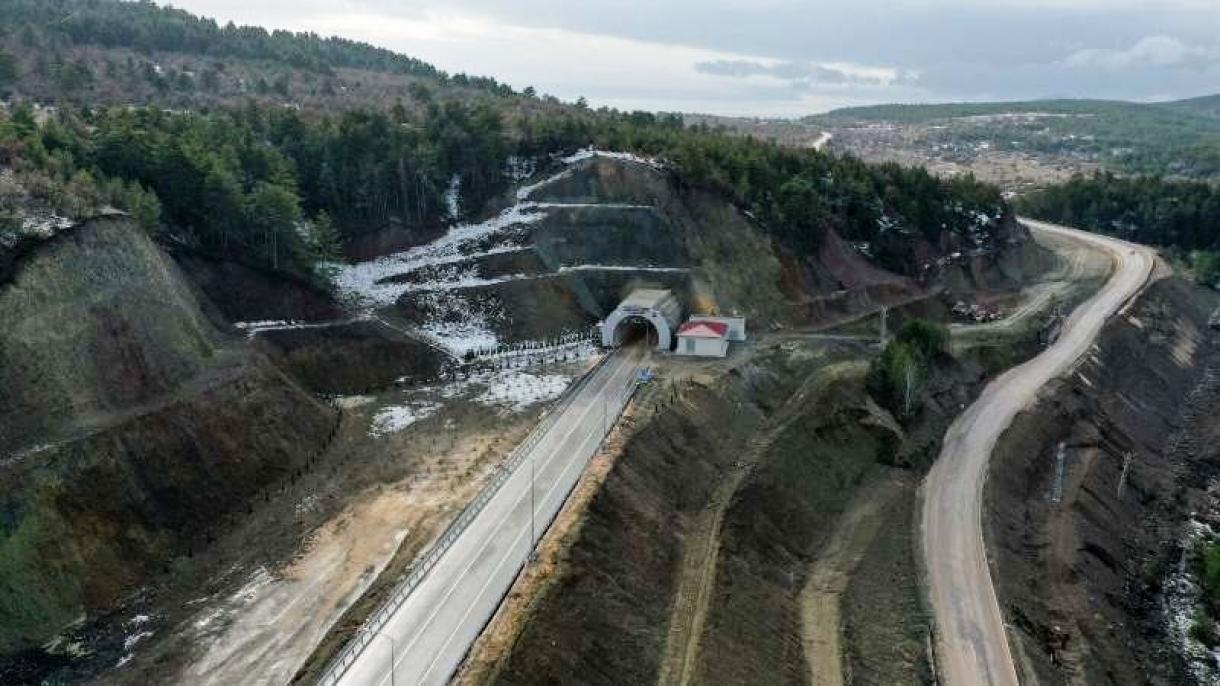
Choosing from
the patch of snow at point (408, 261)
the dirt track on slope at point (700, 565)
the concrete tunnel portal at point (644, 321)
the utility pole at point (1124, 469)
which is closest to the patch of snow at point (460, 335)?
the patch of snow at point (408, 261)

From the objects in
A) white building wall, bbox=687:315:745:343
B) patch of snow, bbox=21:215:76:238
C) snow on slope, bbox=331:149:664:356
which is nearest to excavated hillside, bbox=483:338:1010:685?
white building wall, bbox=687:315:745:343

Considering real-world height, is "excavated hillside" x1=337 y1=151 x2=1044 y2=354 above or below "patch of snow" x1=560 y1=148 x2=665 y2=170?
below

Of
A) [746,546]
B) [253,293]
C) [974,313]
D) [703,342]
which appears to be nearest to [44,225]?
[253,293]

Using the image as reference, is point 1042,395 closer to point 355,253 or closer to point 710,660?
point 710,660

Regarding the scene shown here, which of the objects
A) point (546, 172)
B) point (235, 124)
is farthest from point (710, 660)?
point (235, 124)

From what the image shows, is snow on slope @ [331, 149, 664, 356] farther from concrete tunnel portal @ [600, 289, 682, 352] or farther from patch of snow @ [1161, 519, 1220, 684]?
patch of snow @ [1161, 519, 1220, 684]

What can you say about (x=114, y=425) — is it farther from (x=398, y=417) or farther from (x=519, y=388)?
(x=519, y=388)

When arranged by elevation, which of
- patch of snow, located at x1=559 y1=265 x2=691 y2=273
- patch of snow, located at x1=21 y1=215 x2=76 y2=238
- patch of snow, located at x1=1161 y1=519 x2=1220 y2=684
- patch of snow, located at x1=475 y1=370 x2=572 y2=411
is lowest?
patch of snow, located at x1=1161 y1=519 x2=1220 y2=684

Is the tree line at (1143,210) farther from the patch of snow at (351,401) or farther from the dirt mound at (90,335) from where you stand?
the dirt mound at (90,335)
